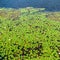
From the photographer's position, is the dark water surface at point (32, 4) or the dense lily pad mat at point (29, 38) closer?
the dense lily pad mat at point (29, 38)

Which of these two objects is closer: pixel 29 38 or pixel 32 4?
pixel 29 38

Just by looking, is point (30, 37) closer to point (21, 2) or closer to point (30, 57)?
point (30, 57)

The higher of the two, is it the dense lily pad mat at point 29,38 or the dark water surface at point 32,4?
the dark water surface at point 32,4

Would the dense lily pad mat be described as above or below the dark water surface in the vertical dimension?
below

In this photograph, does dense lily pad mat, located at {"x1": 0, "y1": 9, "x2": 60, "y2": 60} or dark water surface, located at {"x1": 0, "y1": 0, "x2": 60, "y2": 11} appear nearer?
dense lily pad mat, located at {"x1": 0, "y1": 9, "x2": 60, "y2": 60}
